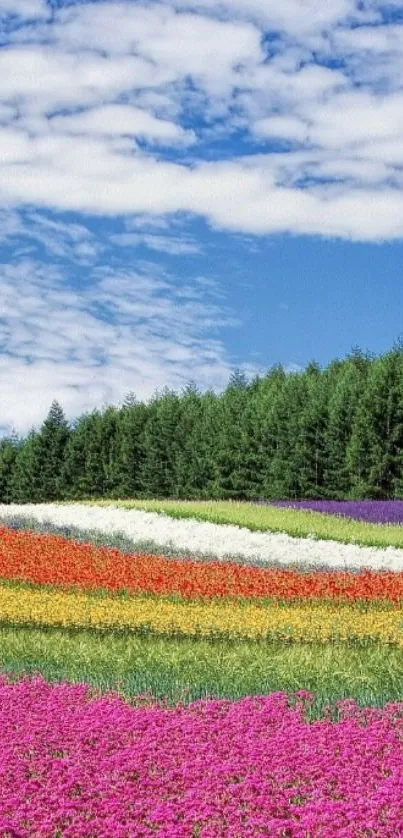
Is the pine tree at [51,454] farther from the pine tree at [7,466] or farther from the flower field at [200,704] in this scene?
the flower field at [200,704]

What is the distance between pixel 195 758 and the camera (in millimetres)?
6680

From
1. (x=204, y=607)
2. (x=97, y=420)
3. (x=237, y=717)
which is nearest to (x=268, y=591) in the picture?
(x=204, y=607)

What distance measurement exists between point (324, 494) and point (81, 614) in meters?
31.0

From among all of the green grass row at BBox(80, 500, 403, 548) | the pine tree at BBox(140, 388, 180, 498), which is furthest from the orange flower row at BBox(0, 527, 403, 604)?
the pine tree at BBox(140, 388, 180, 498)

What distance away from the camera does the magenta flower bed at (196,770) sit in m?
5.64

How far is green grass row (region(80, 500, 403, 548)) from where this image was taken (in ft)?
82.0

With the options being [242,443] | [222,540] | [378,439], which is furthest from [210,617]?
[242,443]

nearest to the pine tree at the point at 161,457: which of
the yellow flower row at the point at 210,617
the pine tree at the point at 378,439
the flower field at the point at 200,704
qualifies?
the pine tree at the point at 378,439

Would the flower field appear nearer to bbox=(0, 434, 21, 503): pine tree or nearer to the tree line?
the tree line

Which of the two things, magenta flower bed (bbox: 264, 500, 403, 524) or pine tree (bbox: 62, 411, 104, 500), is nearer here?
magenta flower bed (bbox: 264, 500, 403, 524)

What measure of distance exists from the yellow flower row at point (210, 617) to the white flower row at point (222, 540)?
6.64 m

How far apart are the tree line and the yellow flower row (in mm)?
26909

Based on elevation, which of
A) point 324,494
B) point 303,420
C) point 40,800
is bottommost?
point 40,800

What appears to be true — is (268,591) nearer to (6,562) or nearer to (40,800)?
(6,562)
